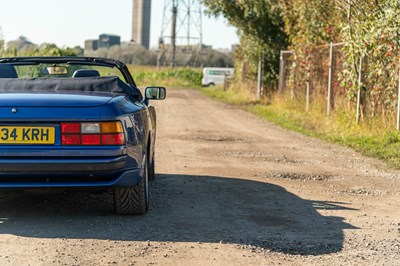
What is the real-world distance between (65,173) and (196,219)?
1.30 m

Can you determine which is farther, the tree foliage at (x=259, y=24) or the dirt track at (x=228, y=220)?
the tree foliage at (x=259, y=24)

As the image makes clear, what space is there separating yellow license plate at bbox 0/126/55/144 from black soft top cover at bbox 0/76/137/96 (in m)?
0.84

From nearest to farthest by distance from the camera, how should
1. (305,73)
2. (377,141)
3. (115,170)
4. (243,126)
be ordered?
(115,170)
(377,141)
(243,126)
(305,73)

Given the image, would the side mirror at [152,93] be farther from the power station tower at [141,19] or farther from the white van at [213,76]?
the power station tower at [141,19]

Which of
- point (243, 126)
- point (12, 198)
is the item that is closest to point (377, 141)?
point (243, 126)

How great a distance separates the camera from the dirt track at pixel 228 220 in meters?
5.69

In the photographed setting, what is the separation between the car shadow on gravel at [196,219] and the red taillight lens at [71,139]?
60cm

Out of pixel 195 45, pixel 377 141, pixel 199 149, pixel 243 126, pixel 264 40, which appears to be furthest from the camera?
pixel 195 45

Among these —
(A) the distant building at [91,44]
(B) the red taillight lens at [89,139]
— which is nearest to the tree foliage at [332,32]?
(B) the red taillight lens at [89,139]

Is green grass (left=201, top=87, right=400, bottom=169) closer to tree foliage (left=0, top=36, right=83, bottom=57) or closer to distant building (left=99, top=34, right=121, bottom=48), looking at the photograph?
tree foliage (left=0, top=36, right=83, bottom=57)

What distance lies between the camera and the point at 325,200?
837 cm

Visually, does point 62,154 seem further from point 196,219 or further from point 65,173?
point 196,219

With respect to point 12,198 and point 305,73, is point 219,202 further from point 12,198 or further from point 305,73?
point 305,73

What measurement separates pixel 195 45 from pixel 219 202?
78.7 m
